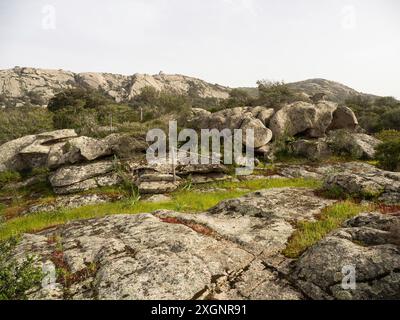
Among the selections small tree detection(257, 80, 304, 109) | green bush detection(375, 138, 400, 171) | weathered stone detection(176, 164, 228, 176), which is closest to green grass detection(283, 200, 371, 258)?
weathered stone detection(176, 164, 228, 176)

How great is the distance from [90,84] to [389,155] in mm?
142044

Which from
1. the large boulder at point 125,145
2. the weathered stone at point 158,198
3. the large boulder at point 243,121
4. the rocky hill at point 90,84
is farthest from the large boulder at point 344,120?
the rocky hill at point 90,84

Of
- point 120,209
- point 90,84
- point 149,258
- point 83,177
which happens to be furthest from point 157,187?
point 90,84

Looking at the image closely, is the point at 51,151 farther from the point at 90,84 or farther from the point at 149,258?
the point at 90,84

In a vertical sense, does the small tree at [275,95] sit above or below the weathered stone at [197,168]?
above

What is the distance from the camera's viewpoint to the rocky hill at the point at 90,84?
12331 cm

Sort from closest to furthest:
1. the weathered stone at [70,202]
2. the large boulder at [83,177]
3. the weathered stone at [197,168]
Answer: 1. the weathered stone at [70,202]
2. the large boulder at [83,177]
3. the weathered stone at [197,168]

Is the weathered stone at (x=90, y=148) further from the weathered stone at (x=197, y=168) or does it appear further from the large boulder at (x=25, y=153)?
the weathered stone at (x=197, y=168)

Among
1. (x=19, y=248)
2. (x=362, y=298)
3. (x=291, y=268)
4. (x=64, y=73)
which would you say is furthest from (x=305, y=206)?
(x=64, y=73)

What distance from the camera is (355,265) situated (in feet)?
24.9

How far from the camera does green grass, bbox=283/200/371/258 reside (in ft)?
32.5

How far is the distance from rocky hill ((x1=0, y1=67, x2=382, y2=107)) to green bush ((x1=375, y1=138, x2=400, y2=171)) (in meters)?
91.2

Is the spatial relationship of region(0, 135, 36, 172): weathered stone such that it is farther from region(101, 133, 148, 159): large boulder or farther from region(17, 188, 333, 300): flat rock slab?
region(17, 188, 333, 300): flat rock slab

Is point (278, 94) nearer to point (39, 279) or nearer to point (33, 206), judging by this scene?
point (33, 206)
